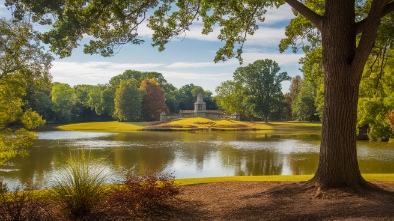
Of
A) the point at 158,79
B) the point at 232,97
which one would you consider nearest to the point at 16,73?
the point at 232,97

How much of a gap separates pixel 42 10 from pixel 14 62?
5.17m

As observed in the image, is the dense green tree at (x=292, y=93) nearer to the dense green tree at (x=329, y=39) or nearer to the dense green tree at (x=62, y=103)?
the dense green tree at (x=62, y=103)

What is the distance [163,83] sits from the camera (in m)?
91.2

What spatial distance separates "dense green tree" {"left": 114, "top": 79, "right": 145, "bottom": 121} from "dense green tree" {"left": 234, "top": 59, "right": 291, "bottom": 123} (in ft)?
63.4

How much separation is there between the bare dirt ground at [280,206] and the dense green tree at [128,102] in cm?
5697

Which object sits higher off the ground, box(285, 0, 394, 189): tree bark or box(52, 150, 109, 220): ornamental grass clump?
box(285, 0, 394, 189): tree bark

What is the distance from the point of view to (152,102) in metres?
67.9

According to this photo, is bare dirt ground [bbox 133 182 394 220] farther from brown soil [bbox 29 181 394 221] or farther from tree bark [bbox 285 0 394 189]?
tree bark [bbox 285 0 394 189]

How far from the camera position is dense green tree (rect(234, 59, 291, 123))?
61844 mm

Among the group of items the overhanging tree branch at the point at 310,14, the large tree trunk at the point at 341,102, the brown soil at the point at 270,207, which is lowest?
the brown soil at the point at 270,207

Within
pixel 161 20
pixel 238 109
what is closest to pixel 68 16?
pixel 161 20

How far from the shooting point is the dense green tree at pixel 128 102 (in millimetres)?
63031

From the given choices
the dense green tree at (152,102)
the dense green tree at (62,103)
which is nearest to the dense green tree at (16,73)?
the dense green tree at (62,103)

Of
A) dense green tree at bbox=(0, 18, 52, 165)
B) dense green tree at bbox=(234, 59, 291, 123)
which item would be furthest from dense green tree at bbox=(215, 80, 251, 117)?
dense green tree at bbox=(0, 18, 52, 165)
